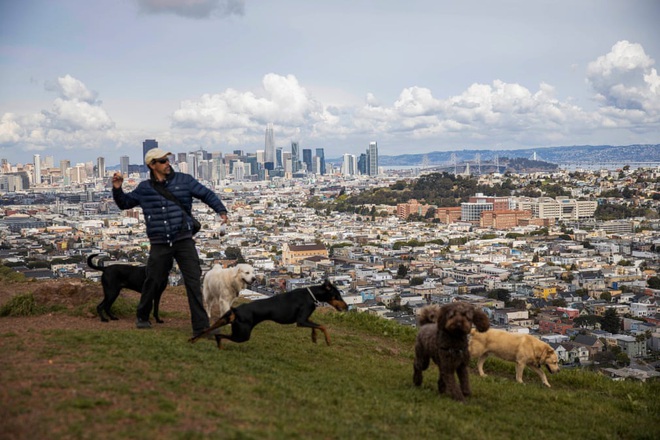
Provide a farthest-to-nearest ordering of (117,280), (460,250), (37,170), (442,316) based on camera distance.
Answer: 1. (37,170)
2. (460,250)
3. (117,280)
4. (442,316)

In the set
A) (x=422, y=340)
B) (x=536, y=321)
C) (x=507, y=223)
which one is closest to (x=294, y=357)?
(x=422, y=340)

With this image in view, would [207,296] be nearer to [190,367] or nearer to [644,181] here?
[190,367]

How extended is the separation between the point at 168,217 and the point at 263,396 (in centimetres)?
204

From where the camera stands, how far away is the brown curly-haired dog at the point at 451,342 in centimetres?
475

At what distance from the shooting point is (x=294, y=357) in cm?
582

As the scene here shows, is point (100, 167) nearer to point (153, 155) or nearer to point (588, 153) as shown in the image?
point (588, 153)

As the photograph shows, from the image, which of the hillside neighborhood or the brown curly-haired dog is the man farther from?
the hillside neighborhood

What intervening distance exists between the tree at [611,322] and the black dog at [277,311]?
23.3 metres

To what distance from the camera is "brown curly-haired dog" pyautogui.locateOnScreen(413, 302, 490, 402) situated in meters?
4.75

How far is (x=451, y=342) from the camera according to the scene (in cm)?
486

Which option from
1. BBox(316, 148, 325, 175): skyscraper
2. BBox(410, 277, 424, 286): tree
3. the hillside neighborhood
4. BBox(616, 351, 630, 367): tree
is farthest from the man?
BBox(316, 148, 325, 175): skyscraper

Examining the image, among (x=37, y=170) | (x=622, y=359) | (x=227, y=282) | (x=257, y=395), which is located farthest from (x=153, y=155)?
(x=37, y=170)

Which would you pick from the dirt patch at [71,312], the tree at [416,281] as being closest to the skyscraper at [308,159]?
the tree at [416,281]

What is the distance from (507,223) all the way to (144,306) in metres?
66.9
